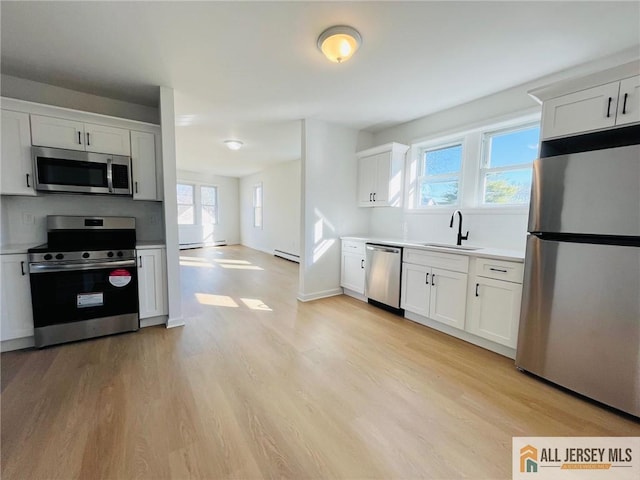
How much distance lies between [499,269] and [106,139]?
162 inches

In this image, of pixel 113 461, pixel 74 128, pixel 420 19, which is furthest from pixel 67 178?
pixel 420 19

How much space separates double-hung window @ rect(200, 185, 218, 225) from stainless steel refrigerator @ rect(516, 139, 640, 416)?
896cm

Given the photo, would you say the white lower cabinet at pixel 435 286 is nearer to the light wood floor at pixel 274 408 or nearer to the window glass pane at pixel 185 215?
the light wood floor at pixel 274 408

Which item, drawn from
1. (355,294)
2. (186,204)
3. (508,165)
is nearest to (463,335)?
(355,294)

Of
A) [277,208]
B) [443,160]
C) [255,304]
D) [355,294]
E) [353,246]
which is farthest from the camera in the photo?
[277,208]

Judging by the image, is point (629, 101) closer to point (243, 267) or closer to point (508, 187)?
point (508, 187)

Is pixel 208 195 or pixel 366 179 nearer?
pixel 366 179

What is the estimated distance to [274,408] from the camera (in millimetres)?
1753

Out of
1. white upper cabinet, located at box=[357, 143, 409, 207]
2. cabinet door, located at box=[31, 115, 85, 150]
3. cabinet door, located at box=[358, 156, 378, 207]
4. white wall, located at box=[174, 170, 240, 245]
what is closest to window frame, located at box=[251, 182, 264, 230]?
white wall, located at box=[174, 170, 240, 245]

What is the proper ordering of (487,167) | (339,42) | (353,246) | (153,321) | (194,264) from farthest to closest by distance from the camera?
(194,264) < (353,246) < (487,167) < (153,321) < (339,42)

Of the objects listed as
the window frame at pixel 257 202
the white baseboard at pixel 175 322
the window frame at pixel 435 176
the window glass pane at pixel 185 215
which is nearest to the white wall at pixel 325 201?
the window frame at pixel 435 176

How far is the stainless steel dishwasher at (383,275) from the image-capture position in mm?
3354

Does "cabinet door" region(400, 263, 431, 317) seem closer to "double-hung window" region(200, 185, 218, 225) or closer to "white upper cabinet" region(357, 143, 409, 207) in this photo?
"white upper cabinet" region(357, 143, 409, 207)

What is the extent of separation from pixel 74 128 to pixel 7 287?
5.21 ft
